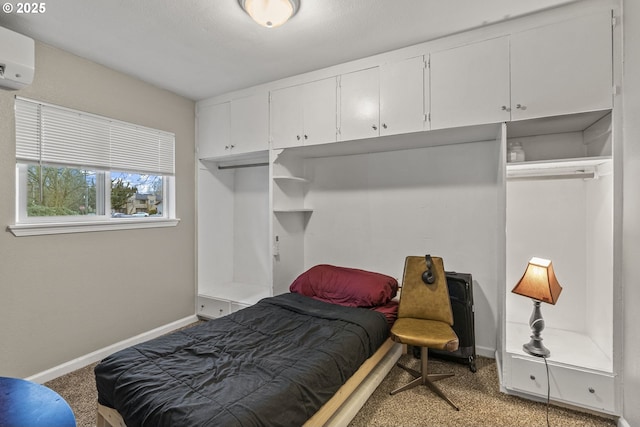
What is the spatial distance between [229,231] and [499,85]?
3363 millimetres

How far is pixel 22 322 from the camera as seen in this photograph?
2408 millimetres

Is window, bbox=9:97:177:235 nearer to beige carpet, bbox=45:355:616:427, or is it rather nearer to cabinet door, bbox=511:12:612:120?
beige carpet, bbox=45:355:616:427

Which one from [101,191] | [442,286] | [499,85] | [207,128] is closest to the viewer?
[499,85]

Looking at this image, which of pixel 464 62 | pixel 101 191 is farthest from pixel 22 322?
pixel 464 62

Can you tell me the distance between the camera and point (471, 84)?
2365mm

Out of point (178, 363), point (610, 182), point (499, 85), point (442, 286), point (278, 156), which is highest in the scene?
point (499, 85)

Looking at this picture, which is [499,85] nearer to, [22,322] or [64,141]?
[64,141]

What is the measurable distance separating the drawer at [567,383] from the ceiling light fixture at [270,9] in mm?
2772

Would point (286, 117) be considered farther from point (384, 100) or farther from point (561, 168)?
point (561, 168)

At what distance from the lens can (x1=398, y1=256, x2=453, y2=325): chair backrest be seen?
101 inches

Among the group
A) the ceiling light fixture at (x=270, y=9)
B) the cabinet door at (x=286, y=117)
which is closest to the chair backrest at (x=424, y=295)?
the cabinet door at (x=286, y=117)

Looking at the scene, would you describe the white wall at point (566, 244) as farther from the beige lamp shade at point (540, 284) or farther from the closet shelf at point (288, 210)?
the closet shelf at point (288, 210)

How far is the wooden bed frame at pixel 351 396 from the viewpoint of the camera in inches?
69.5

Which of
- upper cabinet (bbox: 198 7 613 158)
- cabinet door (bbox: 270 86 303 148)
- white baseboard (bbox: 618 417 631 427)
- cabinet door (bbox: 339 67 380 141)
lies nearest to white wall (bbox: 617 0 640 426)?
white baseboard (bbox: 618 417 631 427)
